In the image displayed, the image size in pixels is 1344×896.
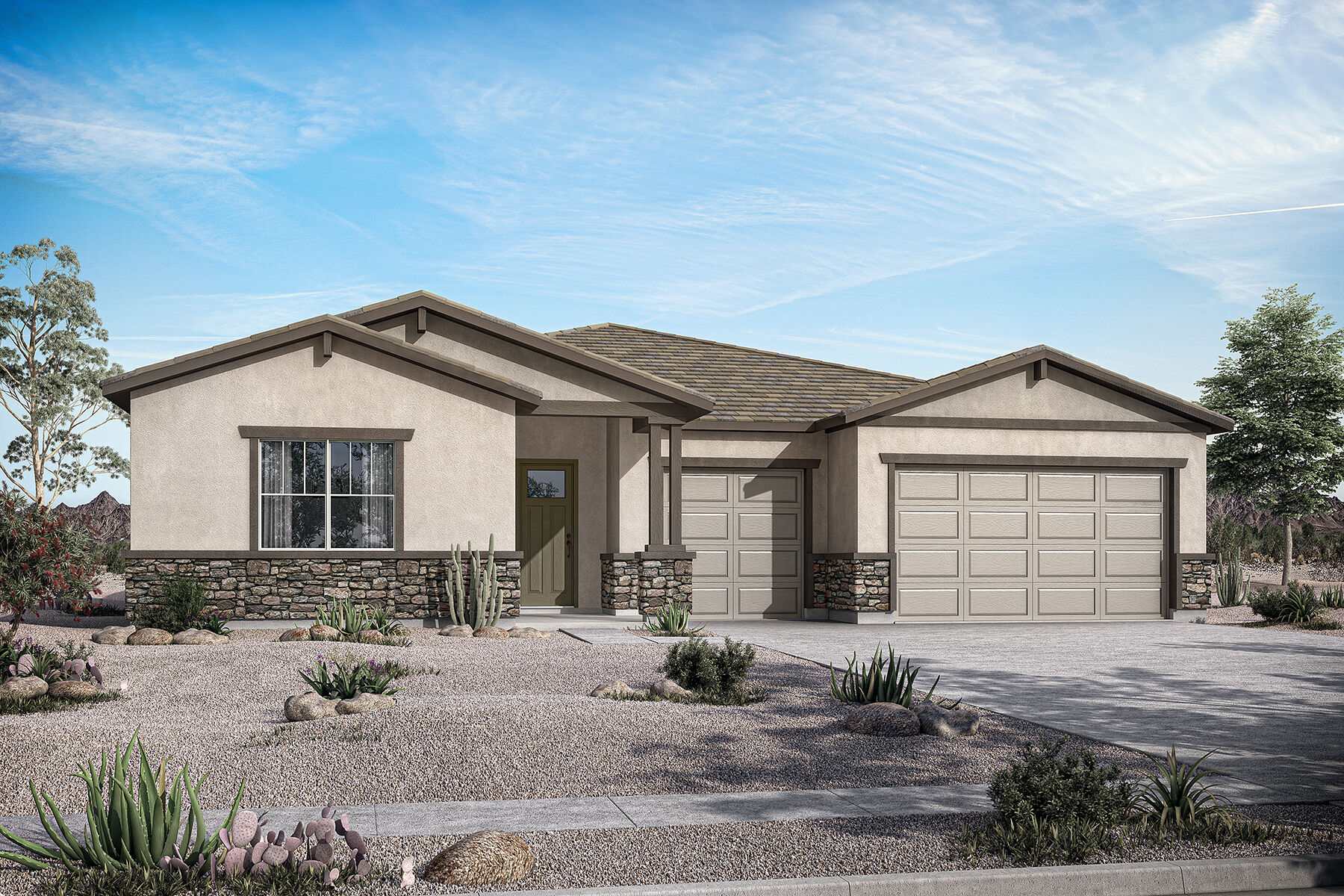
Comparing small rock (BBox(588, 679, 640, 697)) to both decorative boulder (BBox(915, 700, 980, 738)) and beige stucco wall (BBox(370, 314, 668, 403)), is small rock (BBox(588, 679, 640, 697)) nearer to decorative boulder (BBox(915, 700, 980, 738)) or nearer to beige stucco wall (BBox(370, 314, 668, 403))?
decorative boulder (BBox(915, 700, 980, 738))

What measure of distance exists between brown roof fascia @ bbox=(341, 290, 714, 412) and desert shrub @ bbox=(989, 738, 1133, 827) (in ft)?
39.5

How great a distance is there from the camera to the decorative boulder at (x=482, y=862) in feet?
16.8

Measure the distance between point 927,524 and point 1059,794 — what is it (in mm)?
13477

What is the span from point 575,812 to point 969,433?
47.3ft

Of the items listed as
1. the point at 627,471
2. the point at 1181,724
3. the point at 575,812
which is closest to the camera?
the point at 575,812

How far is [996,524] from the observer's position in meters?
19.4

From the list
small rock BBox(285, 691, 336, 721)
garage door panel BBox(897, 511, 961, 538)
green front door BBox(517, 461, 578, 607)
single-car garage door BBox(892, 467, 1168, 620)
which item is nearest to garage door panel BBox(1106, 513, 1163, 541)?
single-car garage door BBox(892, 467, 1168, 620)

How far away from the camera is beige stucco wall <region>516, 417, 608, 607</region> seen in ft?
63.2

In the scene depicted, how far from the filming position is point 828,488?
20078 mm

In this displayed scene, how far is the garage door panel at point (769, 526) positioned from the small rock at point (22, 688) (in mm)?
11972

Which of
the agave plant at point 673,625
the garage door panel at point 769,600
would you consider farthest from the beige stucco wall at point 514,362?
the agave plant at point 673,625

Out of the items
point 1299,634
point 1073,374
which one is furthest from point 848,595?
point 1299,634

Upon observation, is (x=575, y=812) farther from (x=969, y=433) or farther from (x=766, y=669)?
(x=969, y=433)

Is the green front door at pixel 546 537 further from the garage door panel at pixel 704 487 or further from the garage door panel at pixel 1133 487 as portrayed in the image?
the garage door panel at pixel 1133 487
